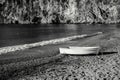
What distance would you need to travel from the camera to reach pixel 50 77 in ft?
47.9

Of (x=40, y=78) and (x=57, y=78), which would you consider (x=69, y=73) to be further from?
(x=40, y=78)

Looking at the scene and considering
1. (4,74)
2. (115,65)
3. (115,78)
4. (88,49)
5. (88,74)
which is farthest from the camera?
(88,49)

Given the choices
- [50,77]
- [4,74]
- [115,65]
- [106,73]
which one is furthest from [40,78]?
[115,65]

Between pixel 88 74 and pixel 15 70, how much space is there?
807 cm

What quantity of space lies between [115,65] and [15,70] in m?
11.0

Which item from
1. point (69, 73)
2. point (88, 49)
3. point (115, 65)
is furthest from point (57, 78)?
point (88, 49)

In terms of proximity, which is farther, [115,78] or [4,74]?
[4,74]

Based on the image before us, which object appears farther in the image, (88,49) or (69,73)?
(88,49)

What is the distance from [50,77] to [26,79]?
2173 millimetres

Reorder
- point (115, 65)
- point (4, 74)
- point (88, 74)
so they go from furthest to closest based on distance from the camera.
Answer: point (115, 65)
point (4, 74)
point (88, 74)

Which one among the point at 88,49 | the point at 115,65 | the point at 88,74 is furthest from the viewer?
the point at 88,49

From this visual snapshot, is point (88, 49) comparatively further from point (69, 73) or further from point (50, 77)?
point (50, 77)

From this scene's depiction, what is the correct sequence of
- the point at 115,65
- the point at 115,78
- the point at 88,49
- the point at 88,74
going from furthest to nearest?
1. the point at 88,49
2. the point at 115,65
3. the point at 88,74
4. the point at 115,78

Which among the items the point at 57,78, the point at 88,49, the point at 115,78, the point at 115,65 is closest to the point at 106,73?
the point at 115,78
